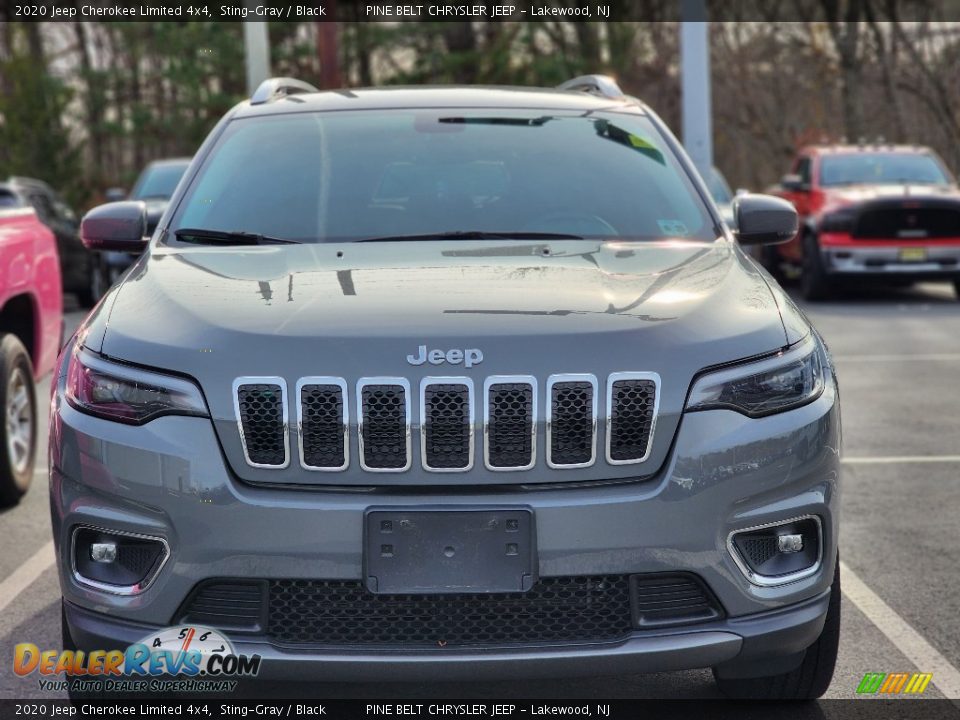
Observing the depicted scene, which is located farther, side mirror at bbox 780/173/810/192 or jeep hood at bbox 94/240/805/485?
side mirror at bbox 780/173/810/192

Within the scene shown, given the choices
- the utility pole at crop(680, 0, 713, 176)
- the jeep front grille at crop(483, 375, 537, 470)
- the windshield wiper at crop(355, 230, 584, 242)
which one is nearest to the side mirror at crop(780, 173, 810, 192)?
the utility pole at crop(680, 0, 713, 176)

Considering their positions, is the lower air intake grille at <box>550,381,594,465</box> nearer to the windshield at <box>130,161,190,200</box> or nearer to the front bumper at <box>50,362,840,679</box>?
the front bumper at <box>50,362,840,679</box>

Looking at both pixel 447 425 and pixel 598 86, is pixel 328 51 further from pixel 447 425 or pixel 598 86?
pixel 447 425

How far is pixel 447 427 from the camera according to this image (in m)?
3.05

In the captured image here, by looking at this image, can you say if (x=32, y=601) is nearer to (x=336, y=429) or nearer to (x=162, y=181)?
(x=336, y=429)

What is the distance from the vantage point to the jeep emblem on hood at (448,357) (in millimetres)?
3100

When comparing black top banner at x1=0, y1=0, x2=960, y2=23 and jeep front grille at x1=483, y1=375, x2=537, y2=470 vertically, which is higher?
jeep front grille at x1=483, y1=375, x2=537, y2=470

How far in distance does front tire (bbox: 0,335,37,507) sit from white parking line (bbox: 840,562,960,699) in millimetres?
3477

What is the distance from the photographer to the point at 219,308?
11.1ft

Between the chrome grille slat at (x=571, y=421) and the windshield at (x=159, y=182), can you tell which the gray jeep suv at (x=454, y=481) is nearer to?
the chrome grille slat at (x=571, y=421)

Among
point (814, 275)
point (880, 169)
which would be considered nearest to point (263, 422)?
point (814, 275)

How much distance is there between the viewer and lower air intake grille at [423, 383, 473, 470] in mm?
3041
